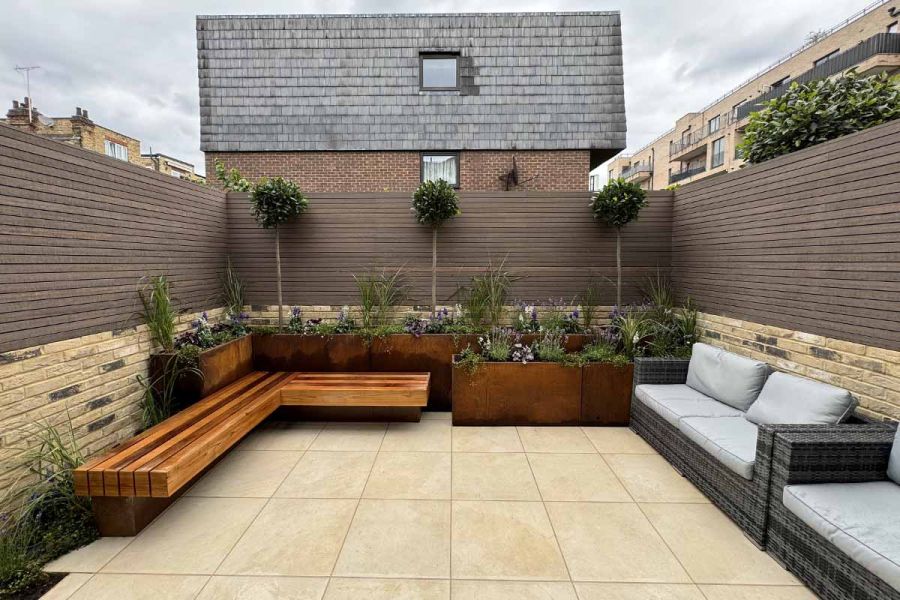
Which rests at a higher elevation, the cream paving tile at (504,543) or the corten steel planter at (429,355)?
the corten steel planter at (429,355)

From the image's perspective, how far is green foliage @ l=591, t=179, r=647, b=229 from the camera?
12.6 ft

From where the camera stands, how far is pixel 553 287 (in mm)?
4355

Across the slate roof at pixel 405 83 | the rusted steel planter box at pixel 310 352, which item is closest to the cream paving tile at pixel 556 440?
the rusted steel planter box at pixel 310 352

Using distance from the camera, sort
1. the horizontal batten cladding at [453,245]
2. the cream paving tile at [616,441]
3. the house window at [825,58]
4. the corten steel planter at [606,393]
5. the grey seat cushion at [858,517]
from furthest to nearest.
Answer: the house window at [825,58] < the horizontal batten cladding at [453,245] < the corten steel planter at [606,393] < the cream paving tile at [616,441] < the grey seat cushion at [858,517]

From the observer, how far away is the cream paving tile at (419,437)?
3.11 metres

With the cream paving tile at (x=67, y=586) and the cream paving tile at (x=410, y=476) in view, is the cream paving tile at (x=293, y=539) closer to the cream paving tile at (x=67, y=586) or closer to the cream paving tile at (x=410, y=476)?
the cream paving tile at (x=410, y=476)

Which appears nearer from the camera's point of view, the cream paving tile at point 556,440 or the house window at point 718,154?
the cream paving tile at point 556,440


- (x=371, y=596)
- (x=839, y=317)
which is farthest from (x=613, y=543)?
(x=839, y=317)

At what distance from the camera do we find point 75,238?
2.38 m

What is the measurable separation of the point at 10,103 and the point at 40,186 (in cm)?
1110

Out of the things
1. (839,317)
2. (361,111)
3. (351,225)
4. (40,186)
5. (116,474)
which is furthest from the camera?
(361,111)

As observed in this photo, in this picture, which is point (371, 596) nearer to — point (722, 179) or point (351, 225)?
point (351, 225)

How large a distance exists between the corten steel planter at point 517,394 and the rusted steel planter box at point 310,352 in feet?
3.62

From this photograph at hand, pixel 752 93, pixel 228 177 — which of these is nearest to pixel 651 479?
pixel 228 177
